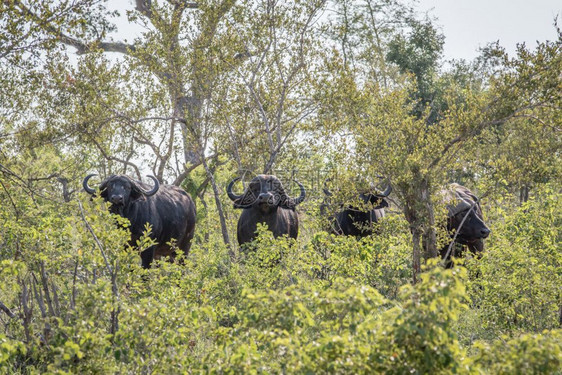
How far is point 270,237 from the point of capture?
287 inches

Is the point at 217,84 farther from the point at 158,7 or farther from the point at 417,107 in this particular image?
the point at 417,107

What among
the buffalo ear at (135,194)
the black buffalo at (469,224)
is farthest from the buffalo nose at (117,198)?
the black buffalo at (469,224)

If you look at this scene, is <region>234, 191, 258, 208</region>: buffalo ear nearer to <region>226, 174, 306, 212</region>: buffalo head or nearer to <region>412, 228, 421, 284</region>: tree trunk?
<region>226, 174, 306, 212</region>: buffalo head

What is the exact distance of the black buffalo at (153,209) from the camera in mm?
9484

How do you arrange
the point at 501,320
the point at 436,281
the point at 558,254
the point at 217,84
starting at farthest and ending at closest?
the point at 217,84
the point at 558,254
the point at 501,320
the point at 436,281

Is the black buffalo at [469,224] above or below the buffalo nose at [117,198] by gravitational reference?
below

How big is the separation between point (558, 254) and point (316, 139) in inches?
195

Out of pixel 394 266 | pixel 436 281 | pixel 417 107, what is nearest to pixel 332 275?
pixel 394 266

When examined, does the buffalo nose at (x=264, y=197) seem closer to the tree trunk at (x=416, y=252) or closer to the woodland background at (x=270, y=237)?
the woodland background at (x=270, y=237)

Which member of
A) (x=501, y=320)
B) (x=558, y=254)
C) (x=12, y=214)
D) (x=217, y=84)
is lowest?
(x=501, y=320)

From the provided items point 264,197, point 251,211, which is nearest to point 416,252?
point 264,197

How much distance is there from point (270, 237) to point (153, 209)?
11.0 feet

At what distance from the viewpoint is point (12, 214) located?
6098 mm

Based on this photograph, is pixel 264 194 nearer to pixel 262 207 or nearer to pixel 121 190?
pixel 262 207
